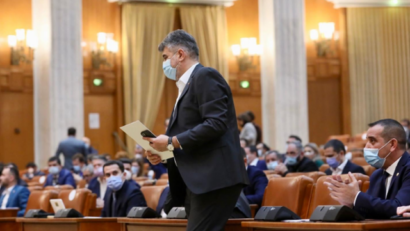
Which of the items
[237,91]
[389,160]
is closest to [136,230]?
[389,160]

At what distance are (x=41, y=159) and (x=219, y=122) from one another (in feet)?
34.3

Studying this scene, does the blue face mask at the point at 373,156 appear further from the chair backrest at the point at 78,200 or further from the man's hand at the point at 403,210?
the chair backrest at the point at 78,200

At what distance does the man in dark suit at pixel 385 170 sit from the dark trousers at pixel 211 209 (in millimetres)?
523

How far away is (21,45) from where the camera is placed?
13891mm

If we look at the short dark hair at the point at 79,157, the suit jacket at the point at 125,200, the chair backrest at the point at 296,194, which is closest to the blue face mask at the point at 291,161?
the suit jacket at the point at 125,200

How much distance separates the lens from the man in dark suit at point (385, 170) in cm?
342

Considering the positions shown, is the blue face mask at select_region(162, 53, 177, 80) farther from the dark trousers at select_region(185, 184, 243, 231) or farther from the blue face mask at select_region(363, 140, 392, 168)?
the blue face mask at select_region(363, 140, 392, 168)

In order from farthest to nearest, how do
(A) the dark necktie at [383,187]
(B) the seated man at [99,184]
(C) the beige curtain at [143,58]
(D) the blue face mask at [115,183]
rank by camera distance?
(C) the beige curtain at [143,58]
(B) the seated man at [99,184]
(D) the blue face mask at [115,183]
(A) the dark necktie at [383,187]

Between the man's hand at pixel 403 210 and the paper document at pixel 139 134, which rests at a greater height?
the paper document at pixel 139 134

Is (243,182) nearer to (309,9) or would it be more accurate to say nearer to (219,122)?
(219,122)

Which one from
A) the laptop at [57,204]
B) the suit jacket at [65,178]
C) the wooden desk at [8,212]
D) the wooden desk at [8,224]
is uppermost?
the laptop at [57,204]

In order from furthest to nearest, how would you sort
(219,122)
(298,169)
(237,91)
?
(237,91), (298,169), (219,122)

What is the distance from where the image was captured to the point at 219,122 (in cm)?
332

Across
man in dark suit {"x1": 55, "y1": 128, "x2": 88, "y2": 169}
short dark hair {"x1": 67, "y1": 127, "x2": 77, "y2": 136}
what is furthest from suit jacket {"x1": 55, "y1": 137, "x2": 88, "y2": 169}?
short dark hair {"x1": 67, "y1": 127, "x2": 77, "y2": 136}
